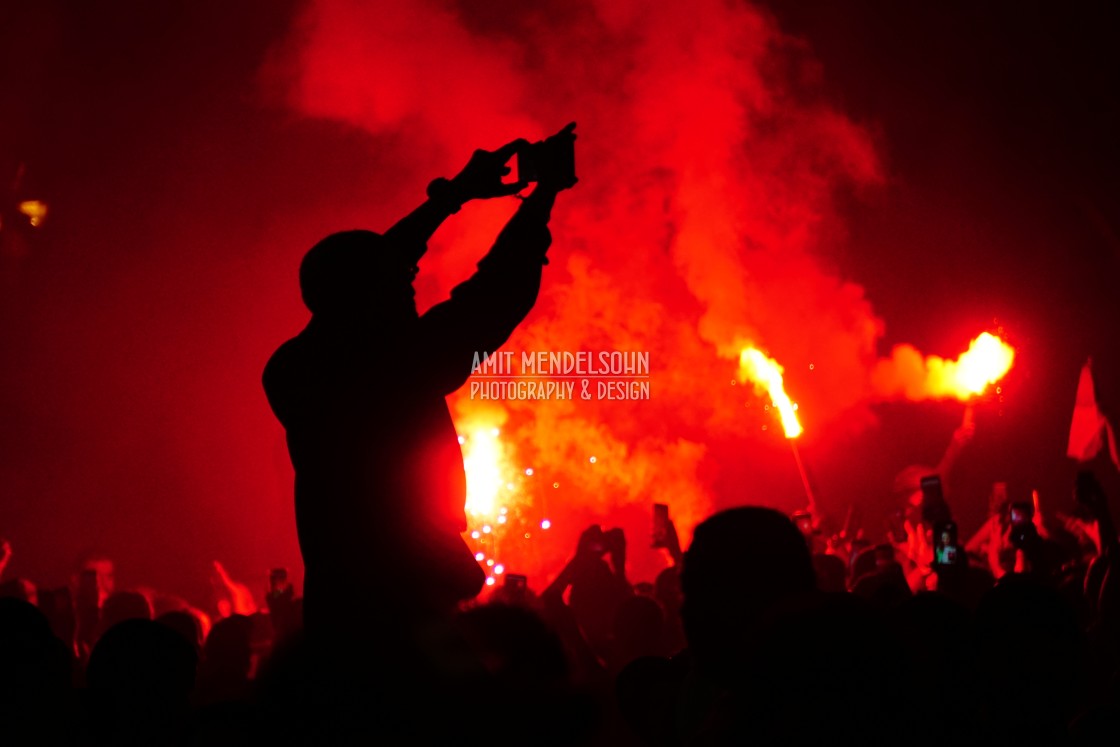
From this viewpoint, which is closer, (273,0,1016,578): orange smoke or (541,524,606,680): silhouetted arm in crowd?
(541,524,606,680): silhouetted arm in crowd

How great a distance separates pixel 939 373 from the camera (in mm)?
19656

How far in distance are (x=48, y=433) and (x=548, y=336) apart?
7796mm

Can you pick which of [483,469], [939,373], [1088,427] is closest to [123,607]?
[1088,427]

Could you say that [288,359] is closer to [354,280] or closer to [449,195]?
[354,280]

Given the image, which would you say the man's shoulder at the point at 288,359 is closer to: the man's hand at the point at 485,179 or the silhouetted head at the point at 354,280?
the silhouetted head at the point at 354,280

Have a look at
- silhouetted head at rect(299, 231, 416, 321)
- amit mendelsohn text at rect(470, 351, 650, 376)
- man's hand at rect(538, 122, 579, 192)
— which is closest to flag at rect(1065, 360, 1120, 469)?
man's hand at rect(538, 122, 579, 192)

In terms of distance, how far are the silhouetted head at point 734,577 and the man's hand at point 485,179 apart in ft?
3.65

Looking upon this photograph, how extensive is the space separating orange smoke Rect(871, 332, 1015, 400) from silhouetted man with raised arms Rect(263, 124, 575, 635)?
17638 millimetres

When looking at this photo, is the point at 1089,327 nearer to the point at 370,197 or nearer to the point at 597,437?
the point at 597,437

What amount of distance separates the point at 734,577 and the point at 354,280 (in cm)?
113

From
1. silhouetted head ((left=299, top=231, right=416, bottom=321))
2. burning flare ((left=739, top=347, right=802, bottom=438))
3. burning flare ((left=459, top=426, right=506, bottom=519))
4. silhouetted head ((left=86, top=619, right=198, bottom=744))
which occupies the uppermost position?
burning flare ((left=739, top=347, right=802, bottom=438))

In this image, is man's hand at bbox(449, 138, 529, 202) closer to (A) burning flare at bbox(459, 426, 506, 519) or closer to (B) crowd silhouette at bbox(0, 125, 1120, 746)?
(B) crowd silhouette at bbox(0, 125, 1120, 746)

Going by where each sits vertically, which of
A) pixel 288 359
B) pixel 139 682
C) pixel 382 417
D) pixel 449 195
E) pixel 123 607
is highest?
pixel 449 195

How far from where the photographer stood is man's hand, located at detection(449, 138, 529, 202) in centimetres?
279
